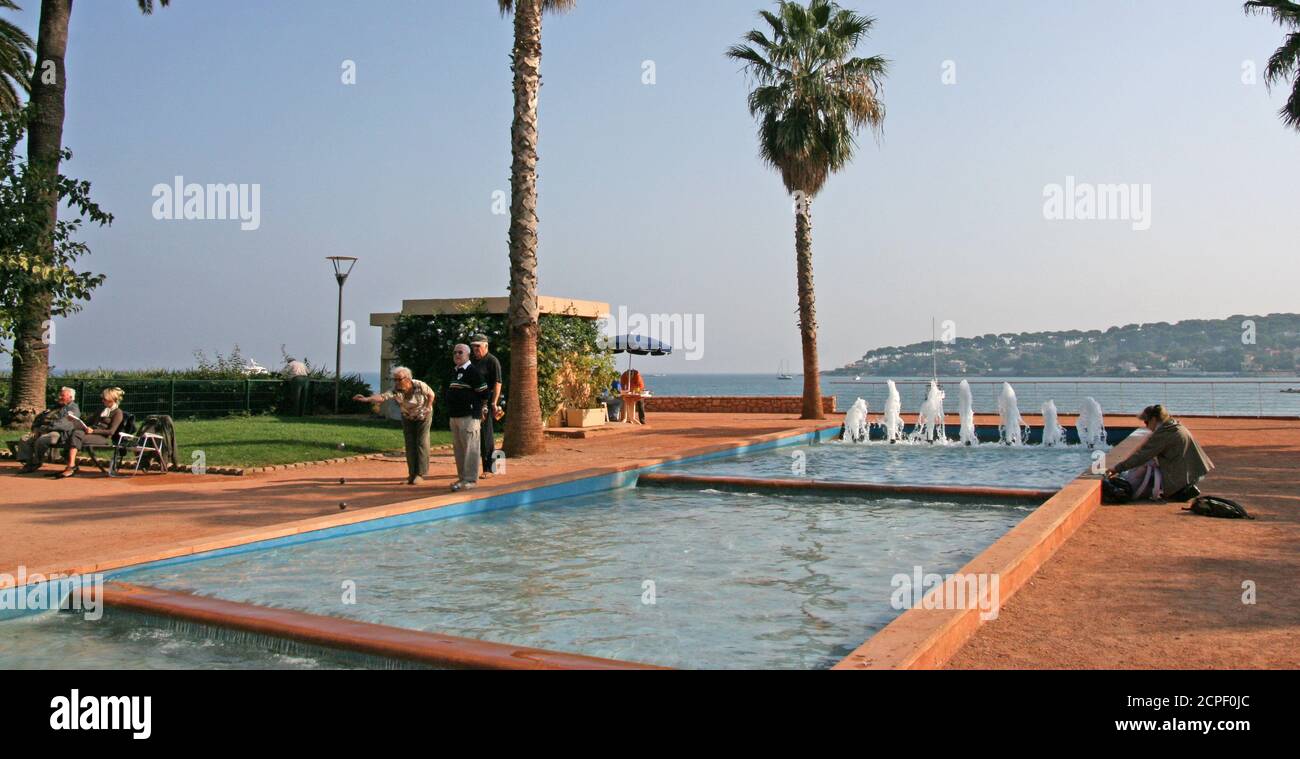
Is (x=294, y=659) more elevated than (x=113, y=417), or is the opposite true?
(x=113, y=417)

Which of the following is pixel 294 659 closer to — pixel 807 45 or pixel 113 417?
pixel 113 417

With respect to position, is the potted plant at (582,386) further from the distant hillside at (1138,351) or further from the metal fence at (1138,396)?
the distant hillside at (1138,351)

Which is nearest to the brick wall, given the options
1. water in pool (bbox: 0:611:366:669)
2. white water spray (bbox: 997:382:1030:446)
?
white water spray (bbox: 997:382:1030:446)

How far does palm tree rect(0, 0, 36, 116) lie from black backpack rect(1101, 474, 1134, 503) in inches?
Answer: 940

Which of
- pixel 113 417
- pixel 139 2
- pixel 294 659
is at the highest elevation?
pixel 139 2

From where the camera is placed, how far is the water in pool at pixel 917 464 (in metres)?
14.5

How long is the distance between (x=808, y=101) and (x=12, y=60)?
19.3 metres

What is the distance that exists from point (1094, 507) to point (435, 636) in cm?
772

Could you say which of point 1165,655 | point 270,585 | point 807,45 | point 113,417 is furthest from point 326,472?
point 807,45

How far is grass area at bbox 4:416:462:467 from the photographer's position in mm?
14070

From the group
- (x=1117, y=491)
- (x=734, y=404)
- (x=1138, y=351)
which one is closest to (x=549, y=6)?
(x=1117, y=491)

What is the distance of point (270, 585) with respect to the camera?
7.26m
